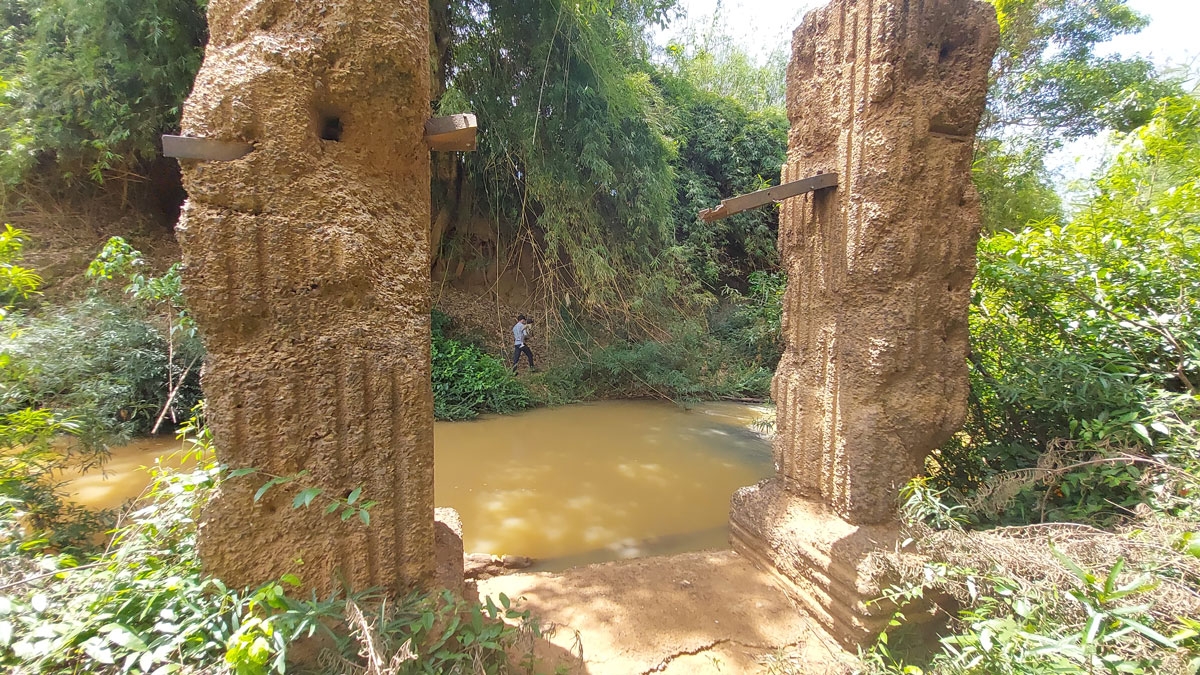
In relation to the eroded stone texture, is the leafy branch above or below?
below

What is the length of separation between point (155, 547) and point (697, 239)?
911cm

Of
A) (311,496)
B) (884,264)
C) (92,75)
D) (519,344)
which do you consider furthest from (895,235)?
(92,75)

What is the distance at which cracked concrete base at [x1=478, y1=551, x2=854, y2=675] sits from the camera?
1.95 m

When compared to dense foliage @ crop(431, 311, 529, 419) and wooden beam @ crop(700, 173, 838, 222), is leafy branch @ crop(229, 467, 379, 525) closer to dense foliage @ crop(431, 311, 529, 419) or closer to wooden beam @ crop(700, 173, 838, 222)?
wooden beam @ crop(700, 173, 838, 222)

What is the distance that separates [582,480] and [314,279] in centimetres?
327

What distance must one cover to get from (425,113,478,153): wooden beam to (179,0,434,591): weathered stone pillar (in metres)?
0.05

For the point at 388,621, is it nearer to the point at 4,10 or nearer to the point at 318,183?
the point at 318,183

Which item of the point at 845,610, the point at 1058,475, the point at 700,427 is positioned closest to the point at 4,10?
the point at 700,427

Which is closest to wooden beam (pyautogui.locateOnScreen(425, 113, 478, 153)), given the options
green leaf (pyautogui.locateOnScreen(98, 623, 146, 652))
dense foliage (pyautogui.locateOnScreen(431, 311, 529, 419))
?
green leaf (pyautogui.locateOnScreen(98, 623, 146, 652))

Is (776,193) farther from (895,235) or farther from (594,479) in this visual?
(594,479)

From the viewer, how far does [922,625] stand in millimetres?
1955

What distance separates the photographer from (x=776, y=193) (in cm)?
236

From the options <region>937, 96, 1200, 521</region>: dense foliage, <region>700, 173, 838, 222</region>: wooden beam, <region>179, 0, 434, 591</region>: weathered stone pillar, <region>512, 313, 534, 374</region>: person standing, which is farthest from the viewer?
<region>512, 313, 534, 374</region>: person standing

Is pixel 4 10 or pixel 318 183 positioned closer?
pixel 318 183
